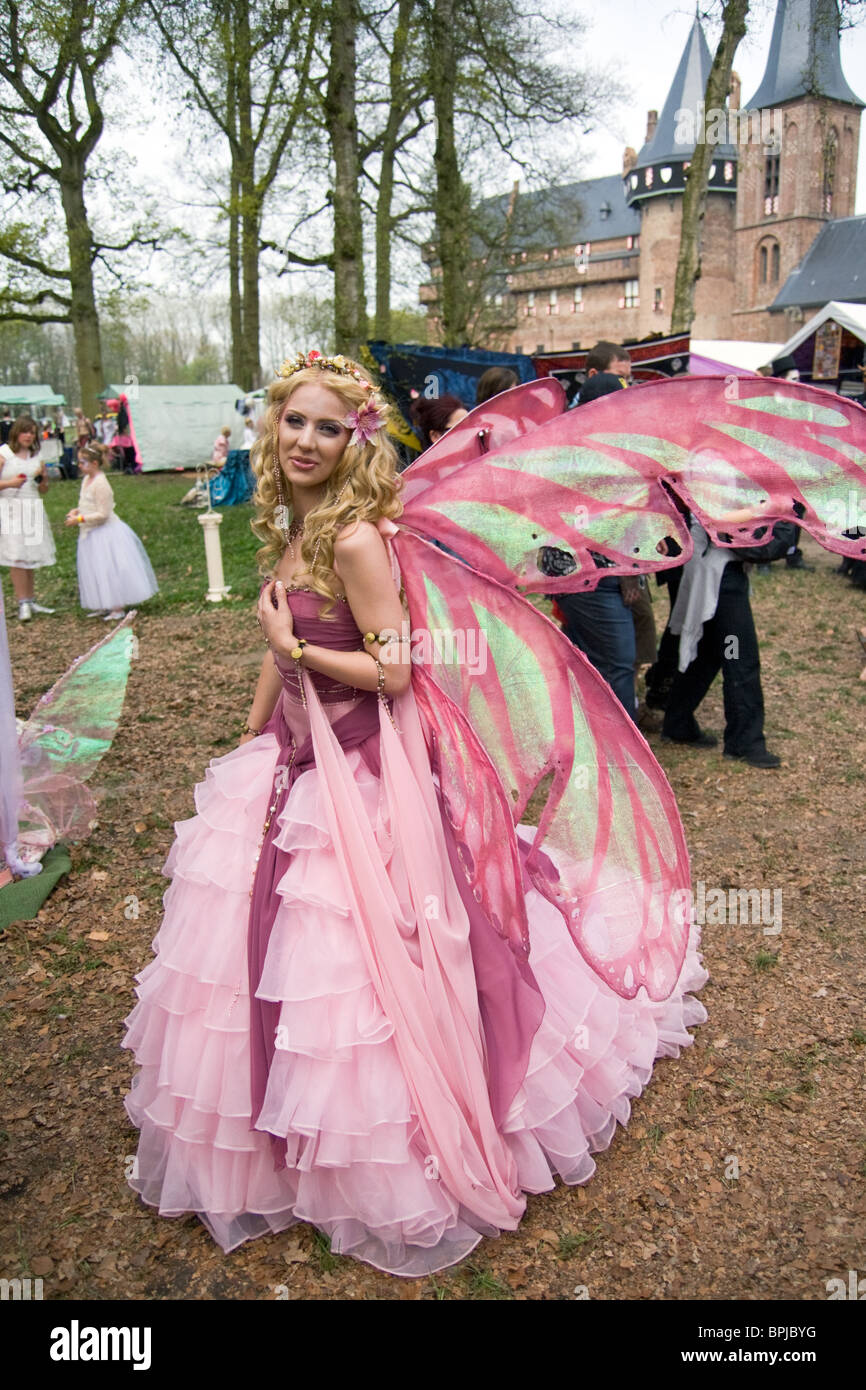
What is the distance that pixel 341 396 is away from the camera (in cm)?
254

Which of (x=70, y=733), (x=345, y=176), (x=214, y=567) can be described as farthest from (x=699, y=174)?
(x=70, y=733)

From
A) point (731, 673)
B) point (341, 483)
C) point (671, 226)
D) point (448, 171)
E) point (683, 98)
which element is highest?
point (683, 98)

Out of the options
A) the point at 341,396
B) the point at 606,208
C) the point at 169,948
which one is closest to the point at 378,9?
the point at 341,396

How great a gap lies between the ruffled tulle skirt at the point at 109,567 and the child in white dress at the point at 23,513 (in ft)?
1.67

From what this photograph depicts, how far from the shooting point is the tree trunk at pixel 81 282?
22.0 m

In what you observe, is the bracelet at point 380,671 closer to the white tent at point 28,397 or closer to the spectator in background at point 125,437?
the spectator in background at point 125,437

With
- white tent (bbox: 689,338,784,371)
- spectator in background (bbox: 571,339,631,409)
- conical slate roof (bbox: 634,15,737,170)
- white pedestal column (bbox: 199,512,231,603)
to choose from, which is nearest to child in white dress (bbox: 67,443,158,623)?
white pedestal column (bbox: 199,512,231,603)

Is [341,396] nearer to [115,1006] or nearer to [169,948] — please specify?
[169,948]

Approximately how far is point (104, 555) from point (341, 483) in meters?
7.68

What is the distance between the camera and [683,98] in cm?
4953

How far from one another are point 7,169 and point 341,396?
950 inches

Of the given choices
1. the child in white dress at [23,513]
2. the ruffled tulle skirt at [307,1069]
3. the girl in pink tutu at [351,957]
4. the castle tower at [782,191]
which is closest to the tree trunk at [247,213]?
the child in white dress at [23,513]

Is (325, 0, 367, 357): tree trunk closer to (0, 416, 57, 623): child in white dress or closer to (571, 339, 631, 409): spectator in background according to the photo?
(0, 416, 57, 623): child in white dress

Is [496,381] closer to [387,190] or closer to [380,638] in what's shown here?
[380,638]
